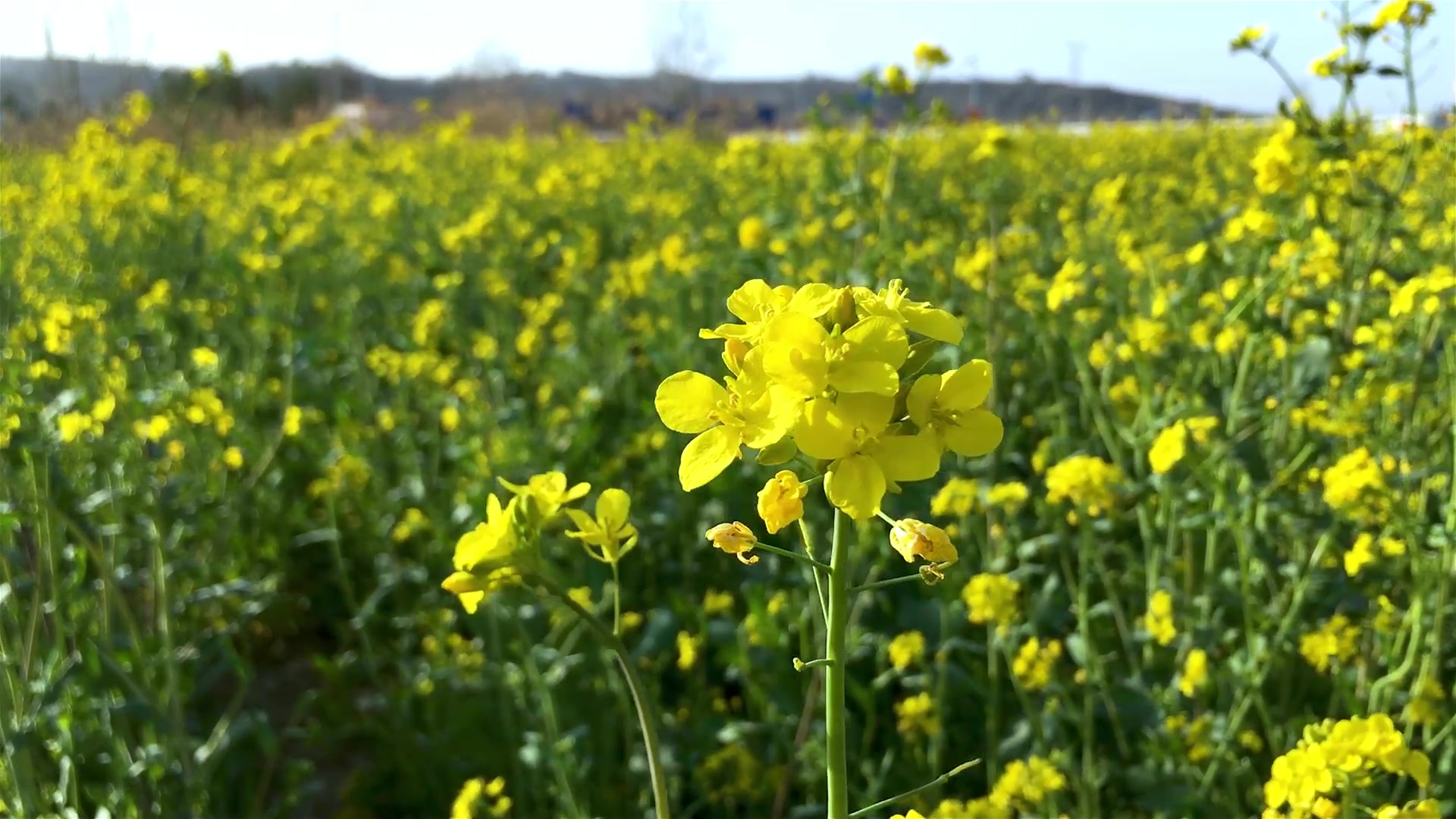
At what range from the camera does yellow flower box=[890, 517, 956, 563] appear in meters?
0.84

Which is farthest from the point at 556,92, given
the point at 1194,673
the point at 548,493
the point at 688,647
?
the point at 548,493

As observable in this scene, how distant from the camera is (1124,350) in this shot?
2559 millimetres

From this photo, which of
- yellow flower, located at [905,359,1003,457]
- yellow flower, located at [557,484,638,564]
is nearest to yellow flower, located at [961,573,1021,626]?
yellow flower, located at [557,484,638,564]

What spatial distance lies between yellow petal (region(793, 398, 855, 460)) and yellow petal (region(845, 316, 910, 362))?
50mm

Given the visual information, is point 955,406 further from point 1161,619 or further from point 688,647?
point 688,647

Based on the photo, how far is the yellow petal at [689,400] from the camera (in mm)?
913

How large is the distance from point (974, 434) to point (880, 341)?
4.7 inches

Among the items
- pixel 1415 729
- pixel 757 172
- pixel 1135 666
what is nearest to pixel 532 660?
pixel 1135 666

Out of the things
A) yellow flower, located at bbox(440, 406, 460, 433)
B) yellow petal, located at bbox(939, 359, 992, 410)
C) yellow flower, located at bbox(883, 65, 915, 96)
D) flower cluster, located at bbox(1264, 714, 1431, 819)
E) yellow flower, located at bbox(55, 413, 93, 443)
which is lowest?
flower cluster, located at bbox(1264, 714, 1431, 819)

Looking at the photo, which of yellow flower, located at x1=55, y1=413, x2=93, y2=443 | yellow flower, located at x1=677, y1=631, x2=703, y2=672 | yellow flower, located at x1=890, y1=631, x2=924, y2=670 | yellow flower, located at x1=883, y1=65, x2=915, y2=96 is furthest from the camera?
yellow flower, located at x1=883, y1=65, x2=915, y2=96

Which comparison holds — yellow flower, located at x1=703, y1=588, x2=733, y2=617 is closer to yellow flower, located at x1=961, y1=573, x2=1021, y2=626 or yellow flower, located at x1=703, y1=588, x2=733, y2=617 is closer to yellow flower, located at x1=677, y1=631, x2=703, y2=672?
yellow flower, located at x1=677, y1=631, x2=703, y2=672

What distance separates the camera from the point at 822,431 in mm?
829

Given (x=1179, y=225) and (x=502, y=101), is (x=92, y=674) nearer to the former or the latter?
(x=1179, y=225)

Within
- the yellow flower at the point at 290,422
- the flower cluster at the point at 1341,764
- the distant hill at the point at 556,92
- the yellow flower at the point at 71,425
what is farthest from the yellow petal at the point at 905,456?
the distant hill at the point at 556,92
